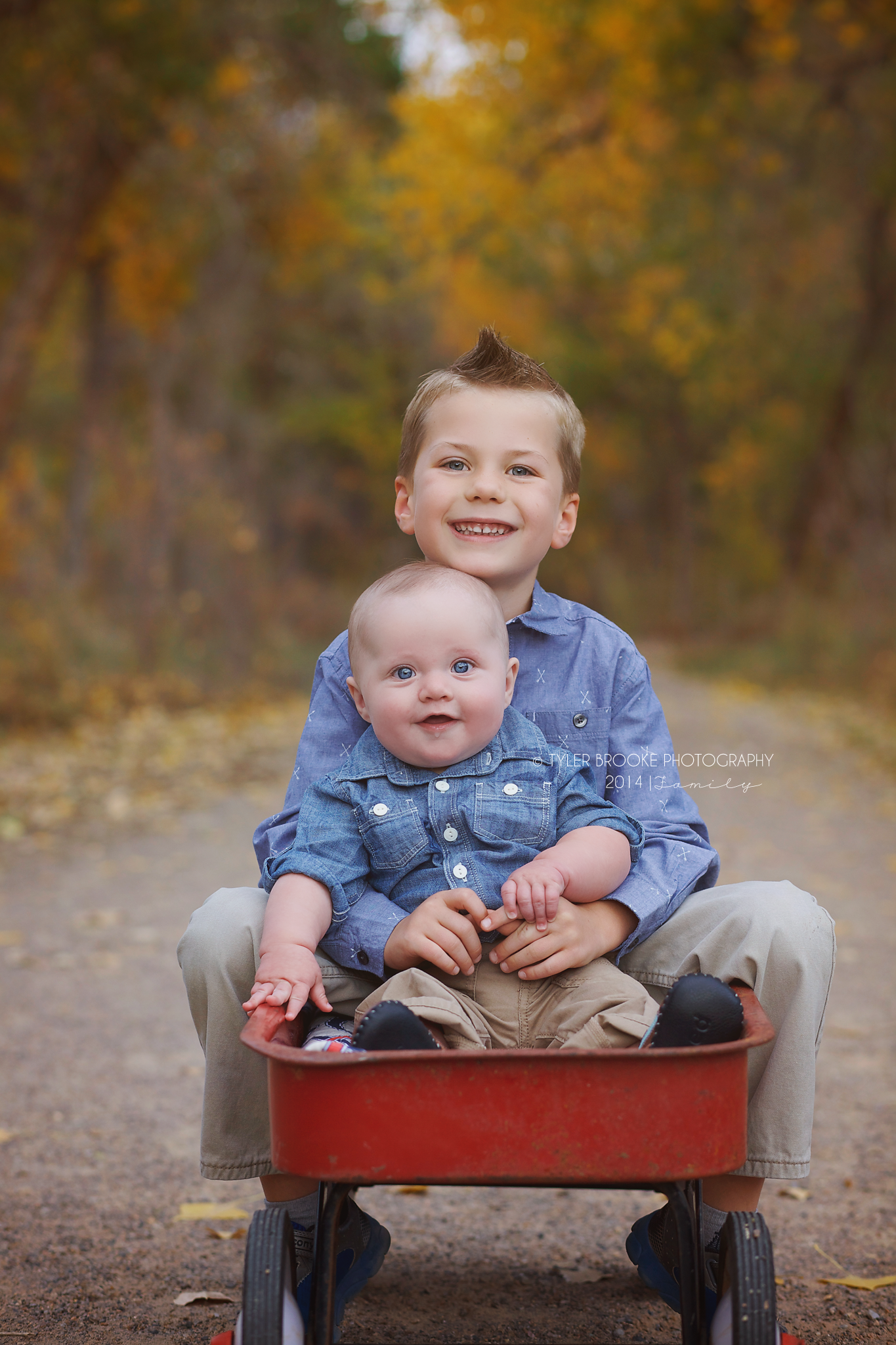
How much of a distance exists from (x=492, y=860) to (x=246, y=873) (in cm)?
424

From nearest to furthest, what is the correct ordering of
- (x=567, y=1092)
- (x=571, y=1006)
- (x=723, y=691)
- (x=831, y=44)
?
1. (x=567, y=1092)
2. (x=571, y=1006)
3. (x=831, y=44)
4. (x=723, y=691)

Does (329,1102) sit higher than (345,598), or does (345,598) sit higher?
(345,598)

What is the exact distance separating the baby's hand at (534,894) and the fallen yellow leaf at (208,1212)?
1370 millimetres

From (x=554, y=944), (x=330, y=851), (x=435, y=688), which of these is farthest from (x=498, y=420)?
(x=554, y=944)

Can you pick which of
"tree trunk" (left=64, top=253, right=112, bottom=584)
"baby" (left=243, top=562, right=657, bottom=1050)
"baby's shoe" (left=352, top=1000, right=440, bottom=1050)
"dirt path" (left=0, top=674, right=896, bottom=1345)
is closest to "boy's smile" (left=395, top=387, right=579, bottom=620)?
"baby" (left=243, top=562, right=657, bottom=1050)

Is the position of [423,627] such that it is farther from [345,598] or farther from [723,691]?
[345,598]

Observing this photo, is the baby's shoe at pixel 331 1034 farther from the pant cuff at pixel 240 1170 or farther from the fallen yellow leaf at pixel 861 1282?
the fallen yellow leaf at pixel 861 1282

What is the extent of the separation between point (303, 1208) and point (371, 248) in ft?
66.9

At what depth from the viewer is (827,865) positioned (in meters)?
6.35

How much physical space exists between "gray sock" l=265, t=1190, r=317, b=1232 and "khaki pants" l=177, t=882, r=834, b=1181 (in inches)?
2.7

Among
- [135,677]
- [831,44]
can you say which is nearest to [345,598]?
[135,677]

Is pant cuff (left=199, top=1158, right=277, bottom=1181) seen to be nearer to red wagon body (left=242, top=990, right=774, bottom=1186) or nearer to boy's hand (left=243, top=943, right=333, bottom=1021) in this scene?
boy's hand (left=243, top=943, right=333, bottom=1021)

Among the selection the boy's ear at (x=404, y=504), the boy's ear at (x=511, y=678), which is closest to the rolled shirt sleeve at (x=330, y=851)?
the boy's ear at (x=511, y=678)

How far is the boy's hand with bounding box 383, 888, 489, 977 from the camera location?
6.29 feet
